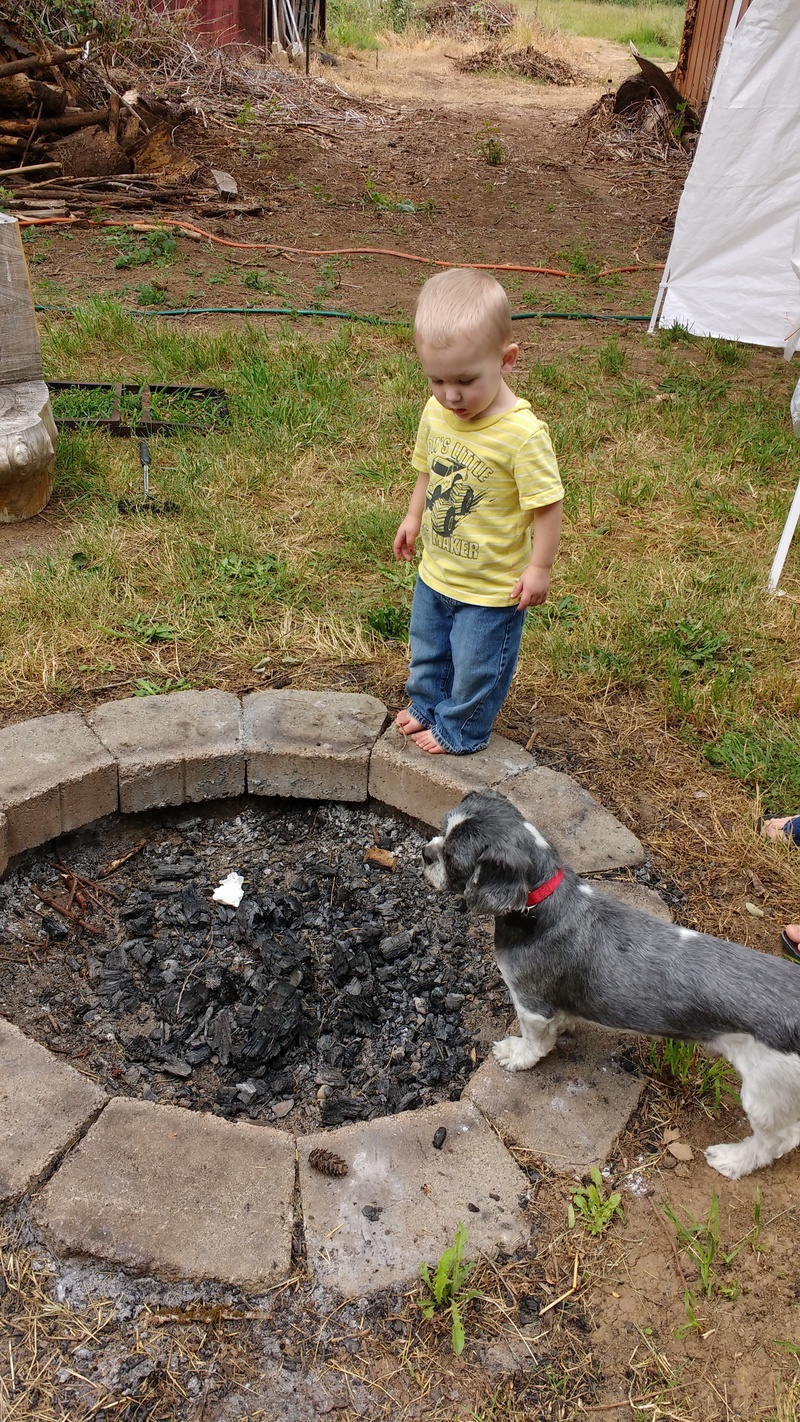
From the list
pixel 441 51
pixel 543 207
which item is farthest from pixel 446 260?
pixel 441 51

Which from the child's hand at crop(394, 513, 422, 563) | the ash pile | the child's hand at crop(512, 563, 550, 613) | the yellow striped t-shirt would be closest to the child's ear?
the yellow striped t-shirt

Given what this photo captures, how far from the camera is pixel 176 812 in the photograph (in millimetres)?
3344

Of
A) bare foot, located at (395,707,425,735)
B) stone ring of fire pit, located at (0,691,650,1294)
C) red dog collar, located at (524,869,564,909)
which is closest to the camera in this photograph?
stone ring of fire pit, located at (0,691,650,1294)

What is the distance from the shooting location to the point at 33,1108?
2.14 metres

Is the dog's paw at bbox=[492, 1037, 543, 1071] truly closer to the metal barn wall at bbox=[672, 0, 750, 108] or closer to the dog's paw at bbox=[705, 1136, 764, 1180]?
the dog's paw at bbox=[705, 1136, 764, 1180]

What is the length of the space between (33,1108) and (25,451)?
126 inches

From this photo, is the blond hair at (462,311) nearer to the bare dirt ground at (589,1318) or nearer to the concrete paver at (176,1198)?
the bare dirt ground at (589,1318)

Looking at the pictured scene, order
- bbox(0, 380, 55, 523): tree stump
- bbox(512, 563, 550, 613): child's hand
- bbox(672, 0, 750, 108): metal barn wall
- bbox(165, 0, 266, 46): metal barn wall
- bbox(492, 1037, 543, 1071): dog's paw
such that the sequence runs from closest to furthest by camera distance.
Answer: bbox(492, 1037, 543, 1071): dog's paw < bbox(512, 563, 550, 613): child's hand < bbox(0, 380, 55, 523): tree stump < bbox(672, 0, 750, 108): metal barn wall < bbox(165, 0, 266, 46): metal barn wall

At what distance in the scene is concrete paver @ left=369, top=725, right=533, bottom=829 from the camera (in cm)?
309

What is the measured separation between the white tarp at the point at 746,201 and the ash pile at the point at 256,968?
186 inches

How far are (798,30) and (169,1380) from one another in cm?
735

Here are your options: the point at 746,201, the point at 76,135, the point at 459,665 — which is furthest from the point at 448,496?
the point at 76,135

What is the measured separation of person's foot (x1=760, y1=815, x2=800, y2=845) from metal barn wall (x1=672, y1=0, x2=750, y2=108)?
42.0ft

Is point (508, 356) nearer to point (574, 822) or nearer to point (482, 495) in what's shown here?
point (482, 495)
